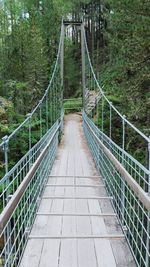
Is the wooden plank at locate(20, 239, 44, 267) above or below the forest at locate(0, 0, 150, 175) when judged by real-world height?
below

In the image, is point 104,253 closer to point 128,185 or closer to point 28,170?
point 128,185

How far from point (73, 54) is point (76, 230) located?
23.1m

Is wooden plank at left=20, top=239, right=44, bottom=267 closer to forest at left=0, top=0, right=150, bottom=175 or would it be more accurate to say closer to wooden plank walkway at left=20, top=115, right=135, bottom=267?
wooden plank walkway at left=20, top=115, right=135, bottom=267

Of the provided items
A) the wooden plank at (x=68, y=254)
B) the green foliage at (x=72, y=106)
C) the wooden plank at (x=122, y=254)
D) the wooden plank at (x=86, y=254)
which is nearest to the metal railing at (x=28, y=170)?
the wooden plank at (x=68, y=254)

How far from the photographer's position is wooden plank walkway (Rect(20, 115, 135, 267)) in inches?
93.4

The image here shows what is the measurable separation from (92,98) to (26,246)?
547 inches

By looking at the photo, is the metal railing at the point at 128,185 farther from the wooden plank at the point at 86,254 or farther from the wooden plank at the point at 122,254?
the wooden plank at the point at 86,254

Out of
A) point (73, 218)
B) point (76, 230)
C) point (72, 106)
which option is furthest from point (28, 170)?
point (72, 106)

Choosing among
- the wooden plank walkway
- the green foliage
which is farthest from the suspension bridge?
the green foliage

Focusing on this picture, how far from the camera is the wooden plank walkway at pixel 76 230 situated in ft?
7.79

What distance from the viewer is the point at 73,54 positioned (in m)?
25.1

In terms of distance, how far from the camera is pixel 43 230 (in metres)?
2.90

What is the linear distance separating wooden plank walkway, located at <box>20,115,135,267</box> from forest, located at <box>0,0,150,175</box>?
3.97 feet

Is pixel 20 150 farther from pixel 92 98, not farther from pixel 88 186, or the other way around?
pixel 92 98
